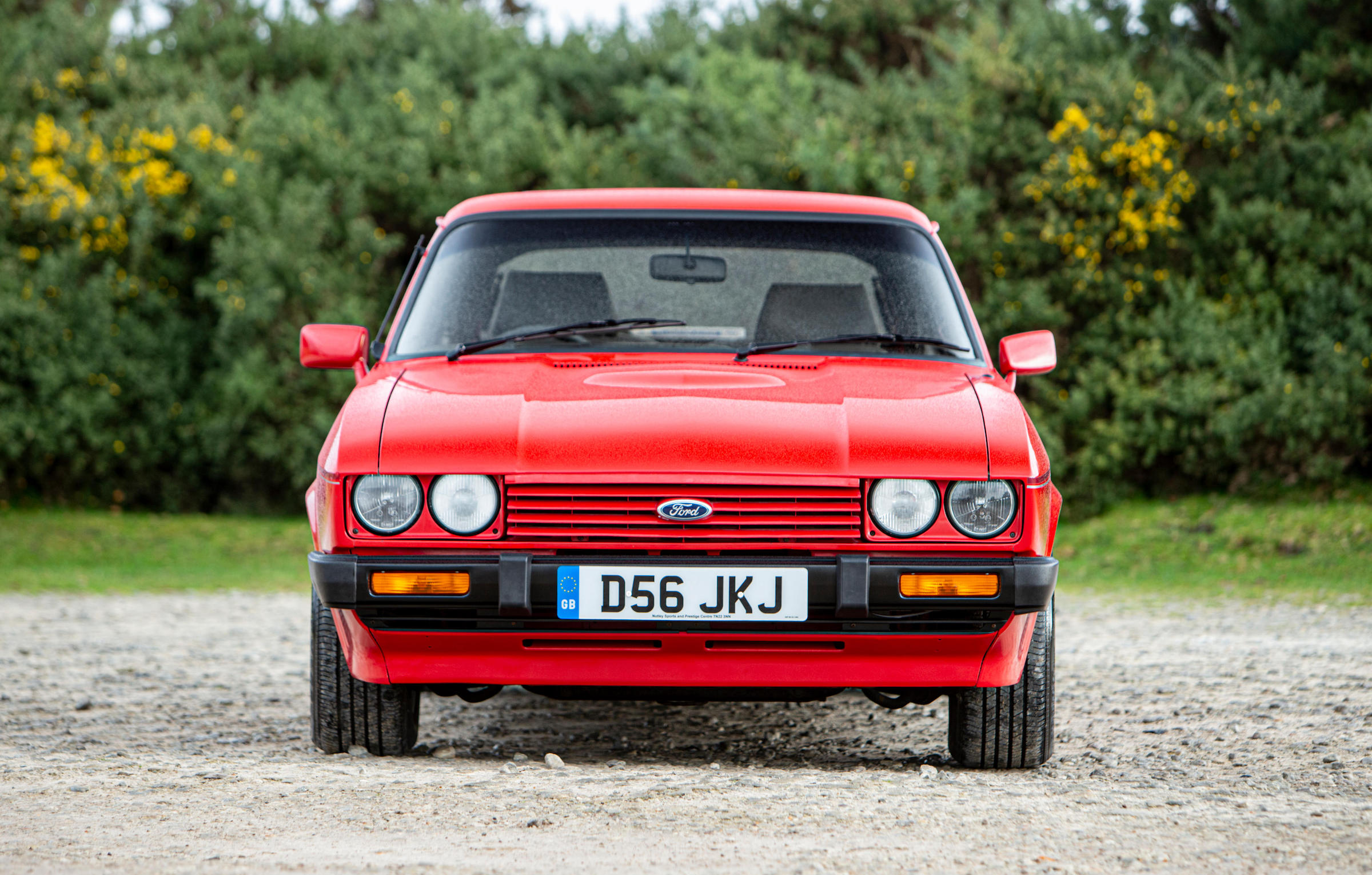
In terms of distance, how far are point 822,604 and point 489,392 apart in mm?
1076

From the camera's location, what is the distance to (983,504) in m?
3.39

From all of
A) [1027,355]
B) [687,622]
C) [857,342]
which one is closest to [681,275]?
[857,342]

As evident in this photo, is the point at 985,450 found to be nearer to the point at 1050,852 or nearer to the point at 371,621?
the point at 1050,852

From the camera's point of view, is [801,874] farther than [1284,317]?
No

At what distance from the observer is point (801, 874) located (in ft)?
8.80

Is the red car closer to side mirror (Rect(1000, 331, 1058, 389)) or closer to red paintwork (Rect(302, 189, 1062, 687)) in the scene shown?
red paintwork (Rect(302, 189, 1062, 687))

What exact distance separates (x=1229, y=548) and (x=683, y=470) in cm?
809

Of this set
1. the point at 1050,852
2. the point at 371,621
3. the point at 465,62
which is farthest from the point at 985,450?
the point at 465,62

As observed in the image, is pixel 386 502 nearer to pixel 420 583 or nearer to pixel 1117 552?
pixel 420 583

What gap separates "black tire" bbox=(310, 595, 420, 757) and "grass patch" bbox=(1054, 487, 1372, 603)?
20.9 feet

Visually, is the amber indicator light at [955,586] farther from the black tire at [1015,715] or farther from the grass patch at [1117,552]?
the grass patch at [1117,552]

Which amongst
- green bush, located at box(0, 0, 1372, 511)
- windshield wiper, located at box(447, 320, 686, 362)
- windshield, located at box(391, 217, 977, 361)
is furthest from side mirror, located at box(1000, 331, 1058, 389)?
green bush, located at box(0, 0, 1372, 511)

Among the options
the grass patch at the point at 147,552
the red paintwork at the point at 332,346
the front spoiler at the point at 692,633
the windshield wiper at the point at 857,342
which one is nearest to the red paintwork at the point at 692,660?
the front spoiler at the point at 692,633

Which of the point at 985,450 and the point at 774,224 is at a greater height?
the point at 774,224
